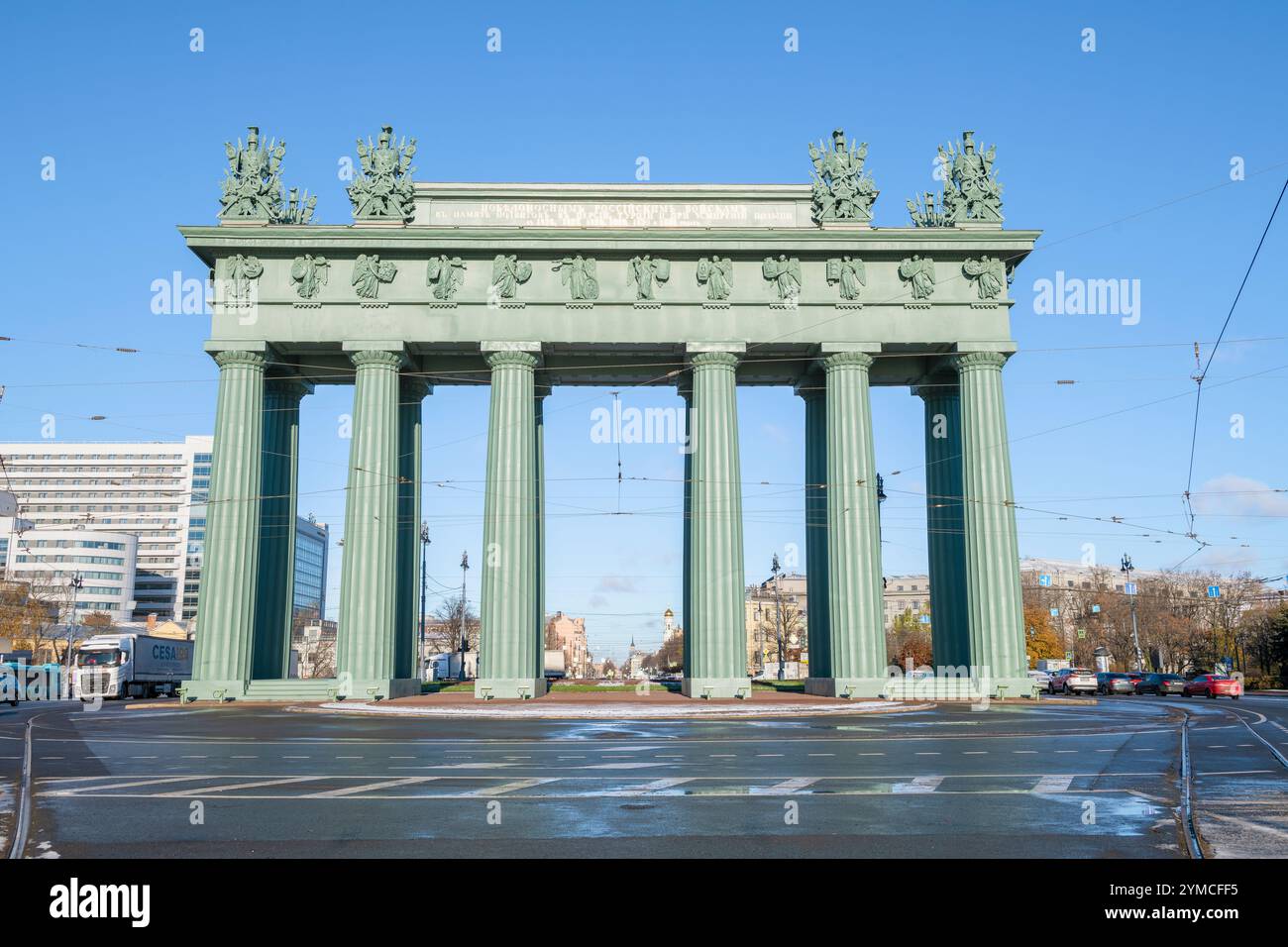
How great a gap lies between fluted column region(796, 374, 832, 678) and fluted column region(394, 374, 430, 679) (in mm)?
17045

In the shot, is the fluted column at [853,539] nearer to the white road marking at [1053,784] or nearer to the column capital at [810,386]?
the column capital at [810,386]

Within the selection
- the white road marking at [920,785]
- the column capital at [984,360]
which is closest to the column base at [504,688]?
the column capital at [984,360]

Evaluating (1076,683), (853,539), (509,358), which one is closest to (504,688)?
(509,358)

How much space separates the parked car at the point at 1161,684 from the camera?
6325cm

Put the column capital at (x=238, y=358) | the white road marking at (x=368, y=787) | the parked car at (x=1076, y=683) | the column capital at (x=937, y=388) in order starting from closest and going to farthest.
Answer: the white road marking at (x=368, y=787) → the column capital at (x=238, y=358) → the column capital at (x=937, y=388) → the parked car at (x=1076, y=683)

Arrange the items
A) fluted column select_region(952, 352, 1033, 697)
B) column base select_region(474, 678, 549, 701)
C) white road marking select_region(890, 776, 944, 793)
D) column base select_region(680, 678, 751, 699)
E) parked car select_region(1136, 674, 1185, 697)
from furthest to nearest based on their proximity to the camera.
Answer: parked car select_region(1136, 674, 1185, 697) → fluted column select_region(952, 352, 1033, 697) → column base select_region(680, 678, 751, 699) → column base select_region(474, 678, 549, 701) → white road marking select_region(890, 776, 944, 793)

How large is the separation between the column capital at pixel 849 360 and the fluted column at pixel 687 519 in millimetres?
6098

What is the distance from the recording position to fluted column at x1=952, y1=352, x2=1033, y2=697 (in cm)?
4144

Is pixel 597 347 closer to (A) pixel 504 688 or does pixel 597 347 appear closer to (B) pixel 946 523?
(A) pixel 504 688

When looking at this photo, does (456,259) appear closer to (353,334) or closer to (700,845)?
(353,334)

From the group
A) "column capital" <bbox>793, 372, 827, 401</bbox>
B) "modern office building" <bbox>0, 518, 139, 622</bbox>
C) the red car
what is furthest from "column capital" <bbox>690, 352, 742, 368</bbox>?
"modern office building" <bbox>0, 518, 139, 622</bbox>

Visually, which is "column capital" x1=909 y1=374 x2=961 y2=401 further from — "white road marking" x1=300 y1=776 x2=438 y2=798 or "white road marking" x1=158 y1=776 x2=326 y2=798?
"white road marking" x1=158 y1=776 x2=326 y2=798
